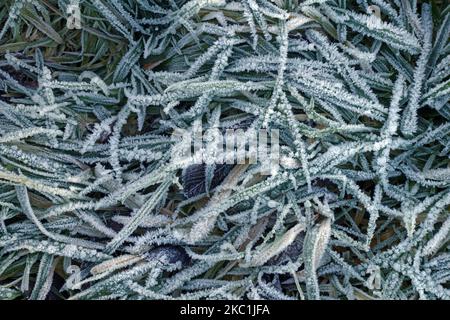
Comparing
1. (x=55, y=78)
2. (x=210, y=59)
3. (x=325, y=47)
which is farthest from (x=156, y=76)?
(x=325, y=47)

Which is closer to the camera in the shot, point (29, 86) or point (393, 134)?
point (393, 134)

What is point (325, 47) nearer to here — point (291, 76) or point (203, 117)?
point (291, 76)

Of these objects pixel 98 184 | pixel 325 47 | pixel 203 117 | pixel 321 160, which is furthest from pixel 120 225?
pixel 325 47

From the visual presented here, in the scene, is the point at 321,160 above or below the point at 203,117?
below

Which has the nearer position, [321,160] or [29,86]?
[321,160]

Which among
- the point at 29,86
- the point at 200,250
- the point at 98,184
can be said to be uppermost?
the point at 29,86

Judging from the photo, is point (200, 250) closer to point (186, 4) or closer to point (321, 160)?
point (321, 160)

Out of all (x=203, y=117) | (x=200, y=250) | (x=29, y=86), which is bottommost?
(x=200, y=250)
